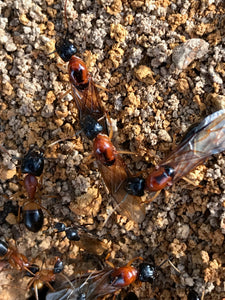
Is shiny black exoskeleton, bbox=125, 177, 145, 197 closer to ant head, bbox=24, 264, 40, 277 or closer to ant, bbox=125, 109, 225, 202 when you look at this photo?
ant, bbox=125, 109, 225, 202

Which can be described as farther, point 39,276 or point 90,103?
point 39,276

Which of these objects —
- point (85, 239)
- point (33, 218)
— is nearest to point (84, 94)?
point (33, 218)

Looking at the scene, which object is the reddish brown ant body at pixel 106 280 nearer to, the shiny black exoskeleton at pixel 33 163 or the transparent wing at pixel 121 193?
the transparent wing at pixel 121 193

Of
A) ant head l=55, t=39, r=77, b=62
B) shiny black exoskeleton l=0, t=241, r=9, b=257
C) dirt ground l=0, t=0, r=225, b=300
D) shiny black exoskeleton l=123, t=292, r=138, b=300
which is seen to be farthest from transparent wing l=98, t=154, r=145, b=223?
shiny black exoskeleton l=0, t=241, r=9, b=257

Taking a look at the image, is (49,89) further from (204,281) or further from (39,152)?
(204,281)

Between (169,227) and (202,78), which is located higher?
(202,78)

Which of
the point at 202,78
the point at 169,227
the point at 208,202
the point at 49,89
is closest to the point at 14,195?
the point at 49,89

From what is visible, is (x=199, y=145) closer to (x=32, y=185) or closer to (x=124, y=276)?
(x=124, y=276)
